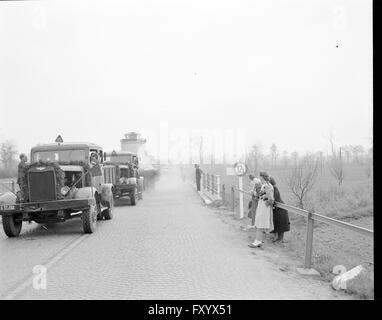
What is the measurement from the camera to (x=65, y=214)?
1053 cm

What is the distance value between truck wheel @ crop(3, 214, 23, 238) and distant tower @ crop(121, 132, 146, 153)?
2184cm

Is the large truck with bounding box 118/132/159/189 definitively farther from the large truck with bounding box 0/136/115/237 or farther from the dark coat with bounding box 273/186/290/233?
the dark coat with bounding box 273/186/290/233

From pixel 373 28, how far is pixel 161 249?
5.89m

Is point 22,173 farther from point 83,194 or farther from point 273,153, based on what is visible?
point 273,153

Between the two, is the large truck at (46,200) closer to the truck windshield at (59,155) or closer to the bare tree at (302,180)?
the truck windshield at (59,155)

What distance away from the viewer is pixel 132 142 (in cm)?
Result: 3272

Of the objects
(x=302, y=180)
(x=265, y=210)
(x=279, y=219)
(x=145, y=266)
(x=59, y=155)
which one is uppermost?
(x=59, y=155)

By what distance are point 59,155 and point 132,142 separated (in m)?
20.2

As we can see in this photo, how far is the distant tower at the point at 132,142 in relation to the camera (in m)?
32.7

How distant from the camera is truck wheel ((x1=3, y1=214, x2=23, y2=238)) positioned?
10.2 meters

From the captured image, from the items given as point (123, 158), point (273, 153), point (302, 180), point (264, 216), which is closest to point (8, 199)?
point (264, 216)

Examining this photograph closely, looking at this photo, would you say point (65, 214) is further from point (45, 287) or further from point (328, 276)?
point (328, 276)

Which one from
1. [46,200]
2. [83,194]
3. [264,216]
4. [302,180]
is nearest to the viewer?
[264,216]
